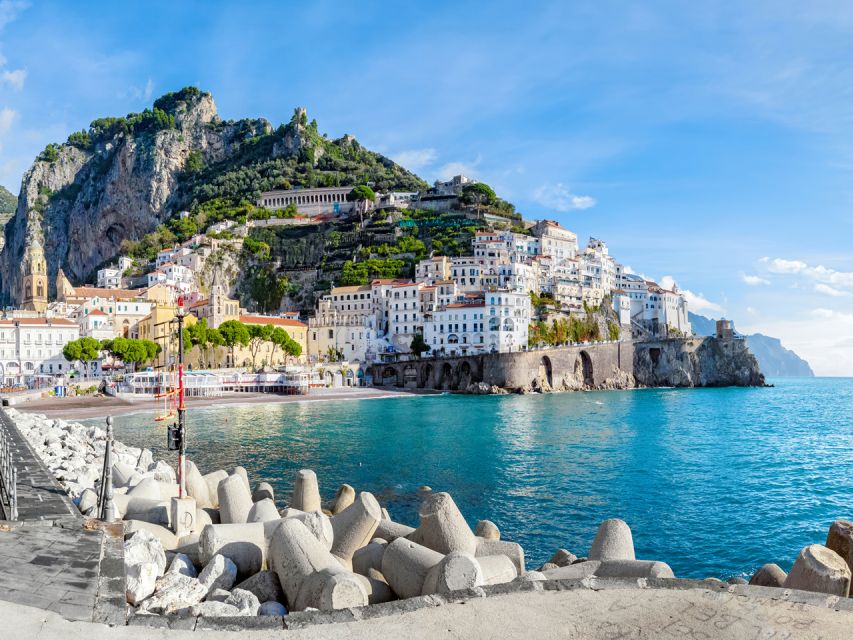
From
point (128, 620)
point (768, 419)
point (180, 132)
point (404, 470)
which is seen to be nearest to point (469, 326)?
point (768, 419)

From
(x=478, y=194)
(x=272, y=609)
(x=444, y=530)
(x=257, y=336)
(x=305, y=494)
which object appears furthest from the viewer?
(x=478, y=194)

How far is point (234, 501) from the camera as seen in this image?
37.7ft

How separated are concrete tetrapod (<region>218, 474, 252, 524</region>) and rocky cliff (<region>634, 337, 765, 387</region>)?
85869 mm

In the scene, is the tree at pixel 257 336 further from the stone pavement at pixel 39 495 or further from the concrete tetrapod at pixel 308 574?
the concrete tetrapod at pixel 308 574

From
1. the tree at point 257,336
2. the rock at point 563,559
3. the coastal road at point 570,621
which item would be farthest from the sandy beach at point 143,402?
the coastal road at point 570,621

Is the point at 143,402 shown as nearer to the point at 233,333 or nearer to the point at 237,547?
the point at 233,333

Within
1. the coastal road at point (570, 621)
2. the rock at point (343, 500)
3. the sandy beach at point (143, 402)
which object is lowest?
the sandy beach at point (143, 402)

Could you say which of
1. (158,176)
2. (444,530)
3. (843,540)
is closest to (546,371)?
(444,530)

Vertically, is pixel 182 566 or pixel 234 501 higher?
pixel 234 501

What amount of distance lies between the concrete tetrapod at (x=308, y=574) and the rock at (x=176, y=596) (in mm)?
961

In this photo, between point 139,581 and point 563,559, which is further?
point 563,559

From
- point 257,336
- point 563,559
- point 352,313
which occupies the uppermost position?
point 352,313

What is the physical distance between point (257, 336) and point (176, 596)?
251 ft

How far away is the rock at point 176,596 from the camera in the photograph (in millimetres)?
7113
